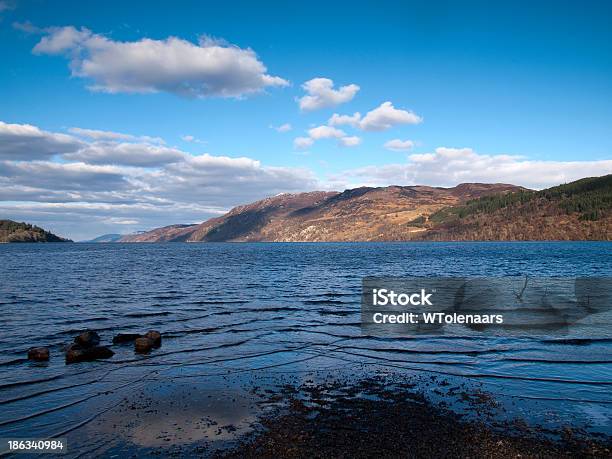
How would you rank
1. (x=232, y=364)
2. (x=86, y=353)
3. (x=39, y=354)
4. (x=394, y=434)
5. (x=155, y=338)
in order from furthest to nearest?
(x=155, y=338) < (x=86, y=353) < (x=39, y=354) < (x=232, y=364) < (x=394, y=434)

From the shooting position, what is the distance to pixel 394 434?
41.8 ft

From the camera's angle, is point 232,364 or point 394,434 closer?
point 394,434

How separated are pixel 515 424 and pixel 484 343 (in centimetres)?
1227

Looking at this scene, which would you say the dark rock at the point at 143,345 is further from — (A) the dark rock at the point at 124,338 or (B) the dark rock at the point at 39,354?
(B) the dark rock at the point at 39,354

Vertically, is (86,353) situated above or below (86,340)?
below

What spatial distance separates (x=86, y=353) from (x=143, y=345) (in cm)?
289

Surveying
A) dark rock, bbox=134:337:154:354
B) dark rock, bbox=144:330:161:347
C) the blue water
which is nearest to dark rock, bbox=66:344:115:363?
the blue water

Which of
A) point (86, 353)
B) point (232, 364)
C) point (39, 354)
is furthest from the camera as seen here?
point (86, 353)

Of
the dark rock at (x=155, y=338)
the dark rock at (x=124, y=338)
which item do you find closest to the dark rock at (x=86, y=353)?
the dark rock at (x=155, y=338)

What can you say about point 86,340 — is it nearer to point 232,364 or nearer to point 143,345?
point 143,345

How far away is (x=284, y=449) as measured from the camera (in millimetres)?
11852

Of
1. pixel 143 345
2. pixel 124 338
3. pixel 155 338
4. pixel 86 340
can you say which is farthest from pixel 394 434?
pixel 124 338

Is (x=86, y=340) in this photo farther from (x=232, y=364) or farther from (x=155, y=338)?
(x=232, y=364)

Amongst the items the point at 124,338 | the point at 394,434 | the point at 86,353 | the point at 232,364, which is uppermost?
the point at 86,353
